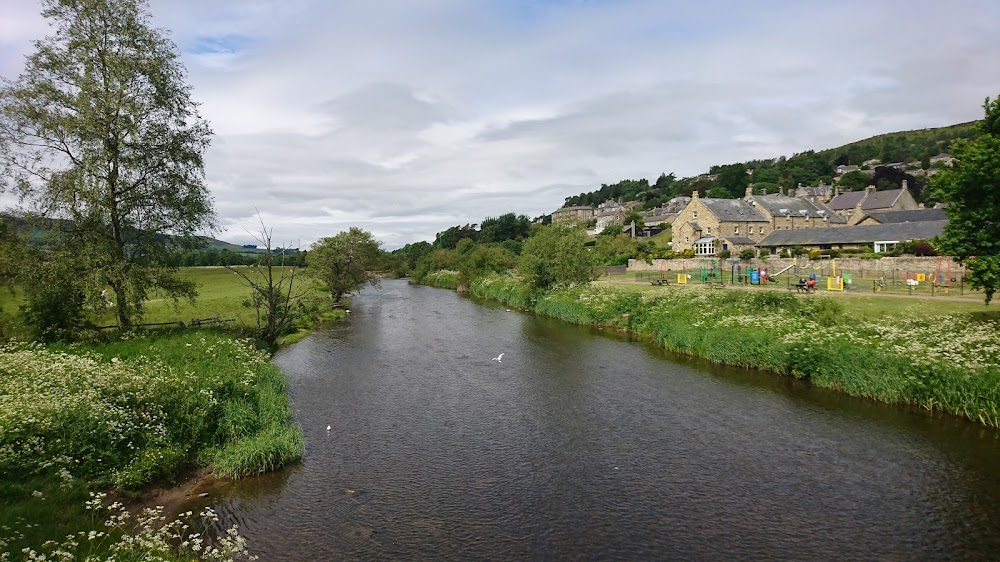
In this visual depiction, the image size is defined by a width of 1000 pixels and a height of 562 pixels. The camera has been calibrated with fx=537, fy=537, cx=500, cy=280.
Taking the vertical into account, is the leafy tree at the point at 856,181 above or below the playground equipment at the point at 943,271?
above

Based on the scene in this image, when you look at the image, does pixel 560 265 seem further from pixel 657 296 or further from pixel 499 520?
pixel 499 520

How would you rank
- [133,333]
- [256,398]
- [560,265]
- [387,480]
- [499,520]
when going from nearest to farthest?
1. [499,520]
2. [387,480]
3. [256,398]
4. [133,333]
5. [560,265]

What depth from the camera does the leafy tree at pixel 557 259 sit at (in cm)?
5097

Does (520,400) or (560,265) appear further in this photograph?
(560,265)

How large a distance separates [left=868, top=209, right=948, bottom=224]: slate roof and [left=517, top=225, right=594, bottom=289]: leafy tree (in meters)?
52.9

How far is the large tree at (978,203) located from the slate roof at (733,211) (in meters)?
62.0

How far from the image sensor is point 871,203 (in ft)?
324

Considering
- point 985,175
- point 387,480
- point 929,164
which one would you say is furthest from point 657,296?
point 929,164

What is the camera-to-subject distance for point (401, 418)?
19.0 m

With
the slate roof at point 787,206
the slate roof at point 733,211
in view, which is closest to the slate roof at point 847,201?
the slate roof at point 787,206

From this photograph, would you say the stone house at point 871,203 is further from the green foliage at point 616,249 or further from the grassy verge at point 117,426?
the grassy verge at point 117,426

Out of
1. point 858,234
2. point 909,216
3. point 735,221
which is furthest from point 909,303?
point 909,216

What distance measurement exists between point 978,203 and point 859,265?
32274 millimetres

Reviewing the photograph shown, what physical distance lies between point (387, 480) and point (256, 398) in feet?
20.2
